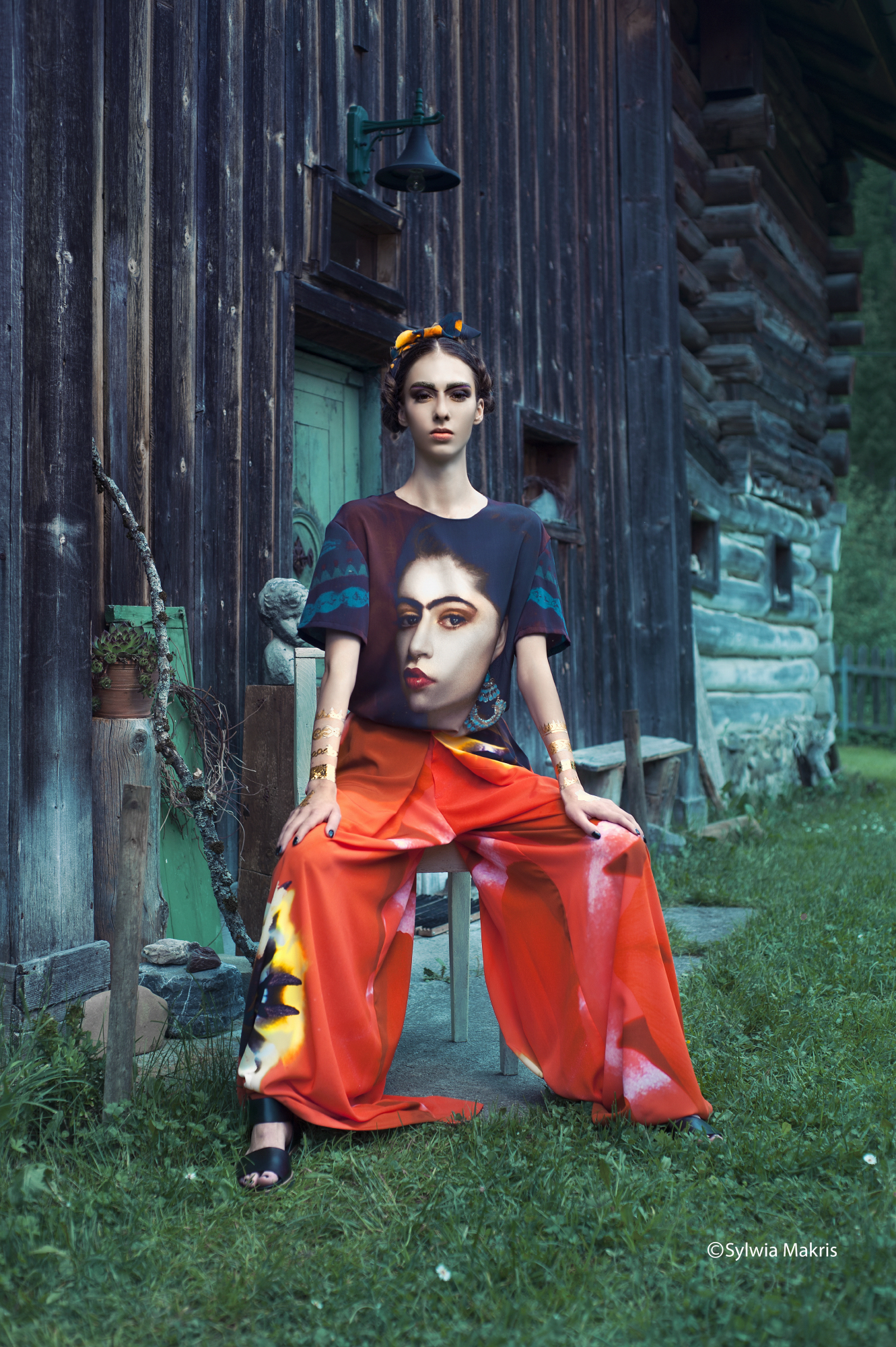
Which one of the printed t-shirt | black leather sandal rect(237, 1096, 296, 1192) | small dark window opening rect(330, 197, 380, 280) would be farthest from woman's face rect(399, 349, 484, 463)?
small dark window opening rect(330, 197, 380, 280)

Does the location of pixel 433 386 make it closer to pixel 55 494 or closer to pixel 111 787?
pixel 55 494

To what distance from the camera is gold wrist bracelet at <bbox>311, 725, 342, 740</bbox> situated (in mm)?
2561

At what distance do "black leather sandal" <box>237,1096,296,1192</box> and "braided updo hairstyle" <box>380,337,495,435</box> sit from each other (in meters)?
1.57

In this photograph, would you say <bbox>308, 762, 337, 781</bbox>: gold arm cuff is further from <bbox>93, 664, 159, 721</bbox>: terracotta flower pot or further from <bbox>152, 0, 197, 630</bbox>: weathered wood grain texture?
<bbox>152, 0, 197, 630</bbox>: weathered wood grain texture

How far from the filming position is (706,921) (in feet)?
15.5

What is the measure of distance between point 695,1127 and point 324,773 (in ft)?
3.49

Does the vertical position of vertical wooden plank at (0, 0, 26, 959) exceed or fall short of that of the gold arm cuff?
it exceeds it

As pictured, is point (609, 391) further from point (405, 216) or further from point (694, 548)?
point (405, 216)

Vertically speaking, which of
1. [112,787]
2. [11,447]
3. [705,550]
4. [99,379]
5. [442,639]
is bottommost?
[112,787]

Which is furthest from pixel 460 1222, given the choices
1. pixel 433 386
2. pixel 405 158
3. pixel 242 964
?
pixel 405 158

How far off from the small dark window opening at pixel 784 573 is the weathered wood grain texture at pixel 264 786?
794cm

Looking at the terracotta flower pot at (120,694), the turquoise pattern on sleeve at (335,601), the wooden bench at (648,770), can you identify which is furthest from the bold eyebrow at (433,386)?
the wooden bench at (648,770)

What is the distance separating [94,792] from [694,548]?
642 cm

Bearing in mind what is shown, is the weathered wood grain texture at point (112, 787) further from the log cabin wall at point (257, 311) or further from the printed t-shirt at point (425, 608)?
the printed t-shirt at point (425, 608)
